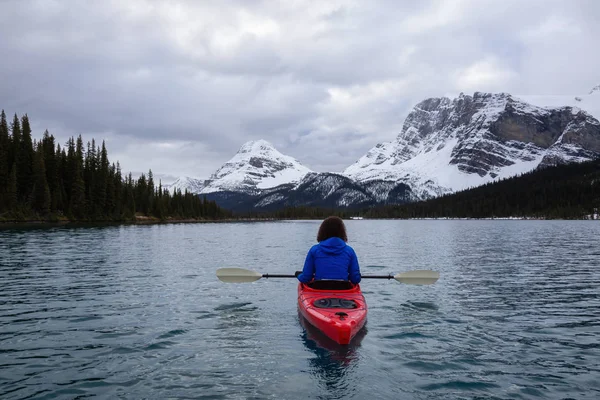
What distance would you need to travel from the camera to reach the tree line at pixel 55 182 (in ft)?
335

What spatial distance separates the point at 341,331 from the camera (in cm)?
1080

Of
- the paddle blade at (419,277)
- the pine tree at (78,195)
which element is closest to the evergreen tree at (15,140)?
the pine tree at (78,195)

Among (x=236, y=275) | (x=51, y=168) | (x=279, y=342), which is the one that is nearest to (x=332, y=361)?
(x=279, y=342)

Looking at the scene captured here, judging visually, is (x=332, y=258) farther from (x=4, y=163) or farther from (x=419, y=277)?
(x=4, y=163)

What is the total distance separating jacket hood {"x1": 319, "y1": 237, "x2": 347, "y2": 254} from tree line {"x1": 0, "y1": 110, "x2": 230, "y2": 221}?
351 feet

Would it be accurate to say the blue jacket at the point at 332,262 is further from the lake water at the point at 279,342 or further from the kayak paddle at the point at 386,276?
the kayak paddle at the point at 386,276

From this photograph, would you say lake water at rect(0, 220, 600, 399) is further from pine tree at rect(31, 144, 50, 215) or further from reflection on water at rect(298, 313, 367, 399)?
pine tree at rect(31, 144, 50, 215)

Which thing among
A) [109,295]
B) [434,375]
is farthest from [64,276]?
[434,375]

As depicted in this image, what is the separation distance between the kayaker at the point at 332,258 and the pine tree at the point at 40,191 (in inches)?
4272

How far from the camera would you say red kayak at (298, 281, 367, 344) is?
36.0 feet

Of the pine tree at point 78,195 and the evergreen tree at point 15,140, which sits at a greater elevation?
the evergreen tree at point 15,140

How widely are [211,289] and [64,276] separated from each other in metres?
10.1

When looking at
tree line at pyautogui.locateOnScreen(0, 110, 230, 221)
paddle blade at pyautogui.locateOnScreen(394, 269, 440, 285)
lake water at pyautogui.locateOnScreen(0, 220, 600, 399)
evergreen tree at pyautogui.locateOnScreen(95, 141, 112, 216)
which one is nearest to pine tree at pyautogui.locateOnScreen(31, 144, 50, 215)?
tree line at pyautogui.locateOnScreen(0, 110, 230, 221)

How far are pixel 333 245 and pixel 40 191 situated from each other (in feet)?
368
